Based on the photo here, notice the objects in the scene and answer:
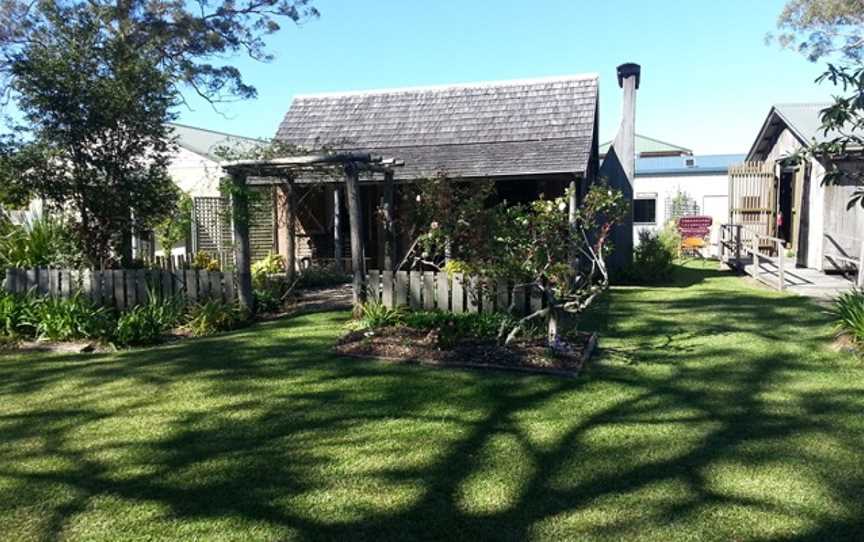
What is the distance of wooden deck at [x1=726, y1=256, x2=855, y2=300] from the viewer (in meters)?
11.2

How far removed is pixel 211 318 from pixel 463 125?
8.89m

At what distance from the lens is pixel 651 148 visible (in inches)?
1671

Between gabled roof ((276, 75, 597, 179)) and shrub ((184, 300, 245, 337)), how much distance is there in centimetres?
532

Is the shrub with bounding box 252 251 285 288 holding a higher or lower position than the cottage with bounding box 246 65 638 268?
lower

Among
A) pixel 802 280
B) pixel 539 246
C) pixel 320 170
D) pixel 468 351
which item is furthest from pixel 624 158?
pixel 468 351

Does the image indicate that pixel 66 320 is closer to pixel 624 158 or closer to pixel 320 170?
pixel 320 170

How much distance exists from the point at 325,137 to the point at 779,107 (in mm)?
12043

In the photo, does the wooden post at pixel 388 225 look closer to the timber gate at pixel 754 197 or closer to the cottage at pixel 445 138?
the cottage at pixel 445 138

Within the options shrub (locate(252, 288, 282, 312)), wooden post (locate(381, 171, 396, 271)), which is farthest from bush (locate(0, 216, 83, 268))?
wooden post (locate(381, 171, 396, 271))

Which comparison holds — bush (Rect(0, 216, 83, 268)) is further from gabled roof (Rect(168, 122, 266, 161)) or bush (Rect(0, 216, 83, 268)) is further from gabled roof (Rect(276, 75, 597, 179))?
gabled roof (Rect(168, 122, 266, 161))

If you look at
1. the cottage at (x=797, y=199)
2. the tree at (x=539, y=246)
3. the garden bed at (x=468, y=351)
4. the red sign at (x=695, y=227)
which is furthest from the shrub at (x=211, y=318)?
the red sign at (x=695, y=227)

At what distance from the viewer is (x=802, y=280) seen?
41.5ft

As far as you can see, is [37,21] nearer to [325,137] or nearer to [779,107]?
[325,137]

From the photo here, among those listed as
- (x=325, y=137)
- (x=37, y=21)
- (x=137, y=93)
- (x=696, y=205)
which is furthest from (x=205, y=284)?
(x=696, y=205)
